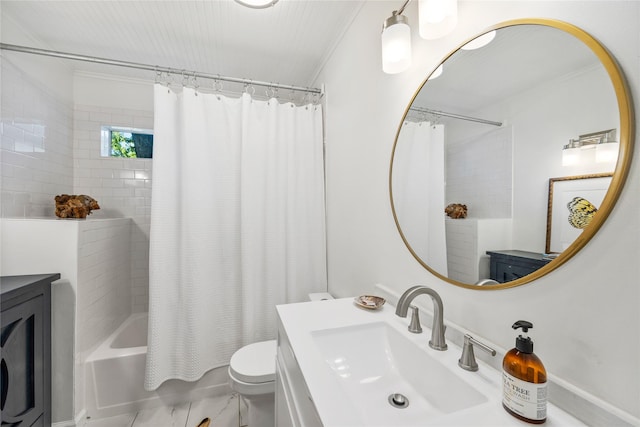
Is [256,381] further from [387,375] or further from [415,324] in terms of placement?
[415,324]

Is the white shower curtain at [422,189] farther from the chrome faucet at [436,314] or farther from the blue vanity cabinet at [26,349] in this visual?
the blue vanity cabinet at [26,349]

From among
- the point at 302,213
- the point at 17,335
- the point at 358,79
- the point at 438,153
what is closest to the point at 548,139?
the point at 438,153

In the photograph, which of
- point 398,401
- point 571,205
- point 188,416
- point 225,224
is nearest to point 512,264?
point 571,205

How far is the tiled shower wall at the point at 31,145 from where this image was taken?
153cm

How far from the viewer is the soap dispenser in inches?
20.0

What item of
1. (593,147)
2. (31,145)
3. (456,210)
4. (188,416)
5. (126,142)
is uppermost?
(126,142)

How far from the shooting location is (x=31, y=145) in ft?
5.64

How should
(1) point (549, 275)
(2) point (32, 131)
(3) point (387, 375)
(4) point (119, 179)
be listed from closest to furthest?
(1) point (549, 275) → (3) point (387, 375) → (2) point (32, 131) → (4) point (119, 179)

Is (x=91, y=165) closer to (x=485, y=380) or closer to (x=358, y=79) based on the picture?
(x=358, y=79)

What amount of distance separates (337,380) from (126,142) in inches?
106

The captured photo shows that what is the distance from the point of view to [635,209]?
0.47m

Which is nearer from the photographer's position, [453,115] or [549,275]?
[549,275]

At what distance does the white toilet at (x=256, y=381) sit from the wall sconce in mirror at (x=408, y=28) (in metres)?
1.52

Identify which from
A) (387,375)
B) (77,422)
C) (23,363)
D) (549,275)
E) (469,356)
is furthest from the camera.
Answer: (77,422)
